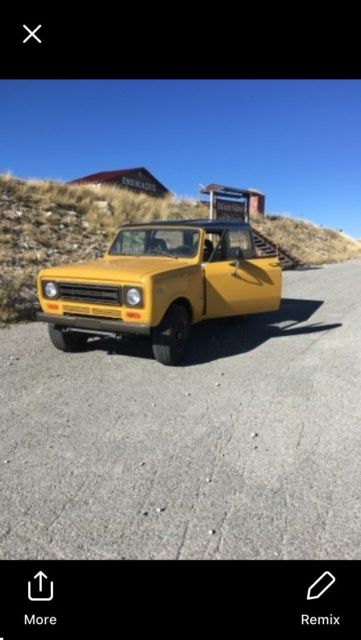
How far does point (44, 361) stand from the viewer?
5281 mm

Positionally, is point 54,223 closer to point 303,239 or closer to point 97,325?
point 97,325

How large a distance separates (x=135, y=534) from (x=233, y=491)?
28.4 inches

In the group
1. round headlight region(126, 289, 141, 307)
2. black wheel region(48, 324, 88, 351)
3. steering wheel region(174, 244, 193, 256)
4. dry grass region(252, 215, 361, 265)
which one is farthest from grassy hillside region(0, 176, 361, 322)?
round headlight region(126, 289, 141, 307)

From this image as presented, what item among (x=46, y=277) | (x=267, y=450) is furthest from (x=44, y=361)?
(x=267, y=450)

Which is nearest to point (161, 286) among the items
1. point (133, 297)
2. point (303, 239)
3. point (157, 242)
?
point (133, 297)

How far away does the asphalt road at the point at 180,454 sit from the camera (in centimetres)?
237

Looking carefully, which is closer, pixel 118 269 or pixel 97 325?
pixel 97 325

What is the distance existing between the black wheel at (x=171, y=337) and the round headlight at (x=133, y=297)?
430 millimetres

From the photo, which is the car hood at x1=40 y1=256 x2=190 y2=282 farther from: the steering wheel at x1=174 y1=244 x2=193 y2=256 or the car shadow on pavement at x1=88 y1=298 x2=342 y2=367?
the car shadow on pavement at x1=88 y1=298 x2=342 y2=367

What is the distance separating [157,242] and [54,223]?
35.1 ft

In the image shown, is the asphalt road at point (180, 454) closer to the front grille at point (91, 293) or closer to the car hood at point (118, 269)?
the front grille at point (91, 293)

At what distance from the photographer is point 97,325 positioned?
491 centimetres

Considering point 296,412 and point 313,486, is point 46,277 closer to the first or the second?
point 296,412

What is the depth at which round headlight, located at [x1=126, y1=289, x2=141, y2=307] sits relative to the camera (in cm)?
470
